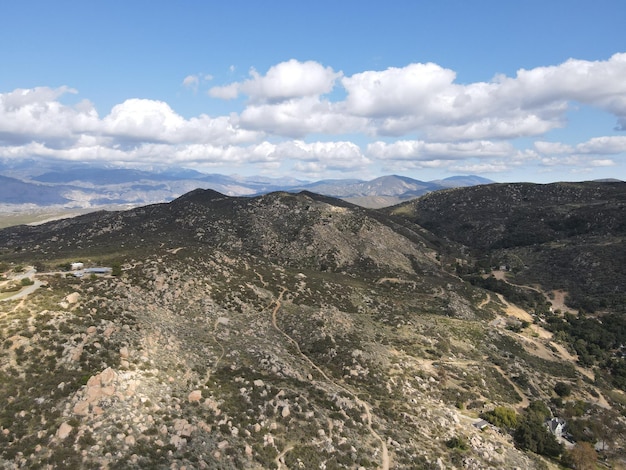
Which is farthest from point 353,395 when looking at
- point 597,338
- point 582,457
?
point 597,338

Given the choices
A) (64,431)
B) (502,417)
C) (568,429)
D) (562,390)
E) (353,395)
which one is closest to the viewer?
(64,431)

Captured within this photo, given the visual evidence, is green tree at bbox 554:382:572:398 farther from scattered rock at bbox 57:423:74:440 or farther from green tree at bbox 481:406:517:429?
scattered rock at bbox 57:423:74:440

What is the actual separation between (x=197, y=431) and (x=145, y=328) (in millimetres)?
23364

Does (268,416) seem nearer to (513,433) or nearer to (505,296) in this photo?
(513,433)

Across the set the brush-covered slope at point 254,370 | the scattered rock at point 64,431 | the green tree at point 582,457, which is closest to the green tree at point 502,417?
the brush-covered slope at point 254,370

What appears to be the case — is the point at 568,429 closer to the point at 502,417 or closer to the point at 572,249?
the point at 502,417

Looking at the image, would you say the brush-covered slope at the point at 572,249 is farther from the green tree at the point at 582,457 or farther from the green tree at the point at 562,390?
the green tree at the point at 582,457

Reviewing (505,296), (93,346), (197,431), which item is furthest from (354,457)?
(505,296)

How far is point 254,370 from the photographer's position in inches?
2142

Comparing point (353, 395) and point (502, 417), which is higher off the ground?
point (353, 395)

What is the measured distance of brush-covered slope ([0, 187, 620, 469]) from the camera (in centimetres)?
3725

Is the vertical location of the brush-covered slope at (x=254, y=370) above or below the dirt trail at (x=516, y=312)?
above

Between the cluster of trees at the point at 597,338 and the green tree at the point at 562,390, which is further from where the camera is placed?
the cluster of trees at the point at 597,338

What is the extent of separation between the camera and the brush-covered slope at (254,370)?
37250 millimetres
